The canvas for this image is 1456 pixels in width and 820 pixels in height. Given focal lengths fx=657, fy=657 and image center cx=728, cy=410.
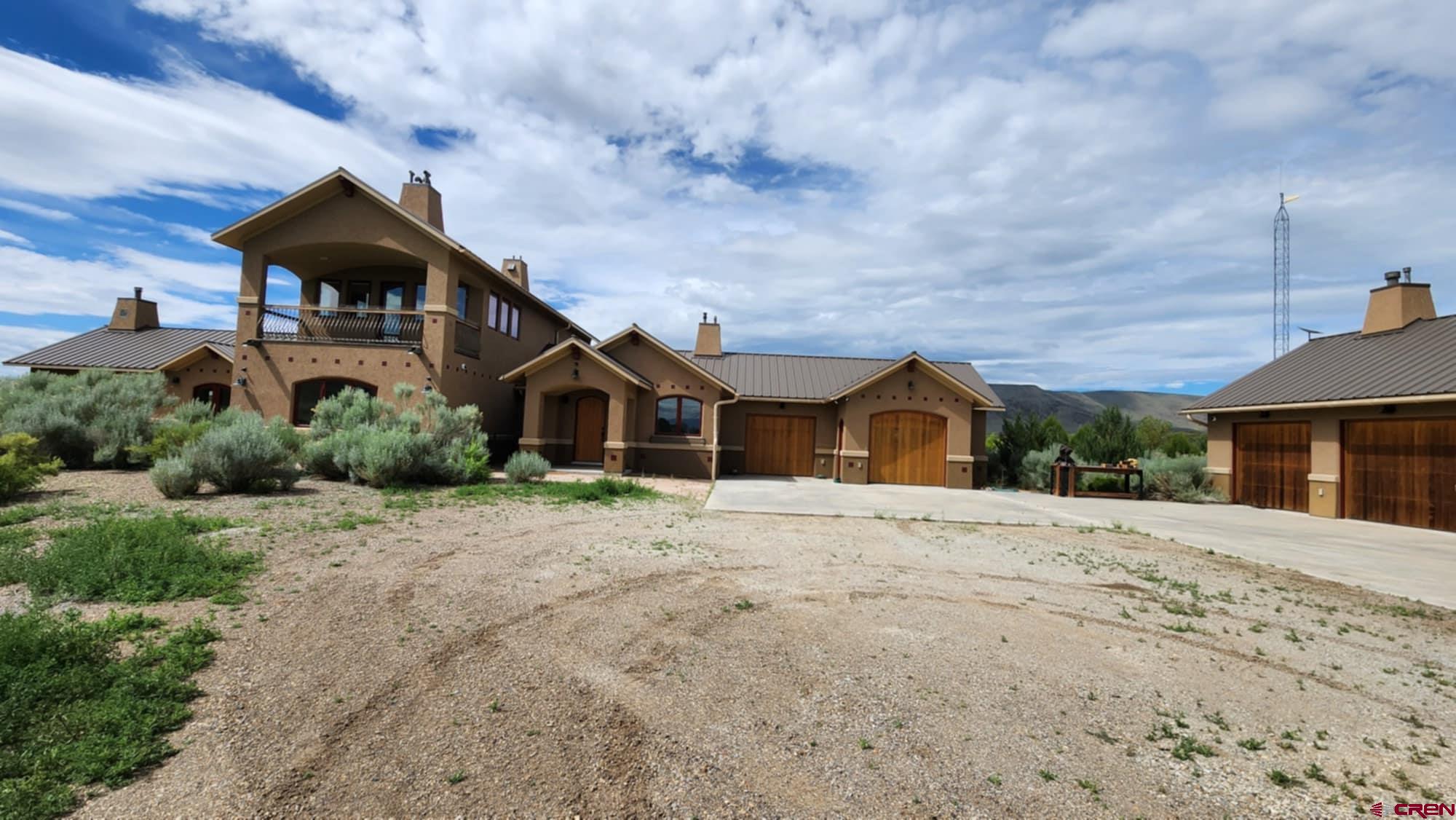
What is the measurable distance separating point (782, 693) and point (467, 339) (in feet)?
56.5

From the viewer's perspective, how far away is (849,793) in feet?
10.2

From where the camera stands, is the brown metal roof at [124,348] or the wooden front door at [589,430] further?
the brown metal roof at [124,348]

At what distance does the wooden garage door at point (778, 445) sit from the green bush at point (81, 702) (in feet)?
59.6

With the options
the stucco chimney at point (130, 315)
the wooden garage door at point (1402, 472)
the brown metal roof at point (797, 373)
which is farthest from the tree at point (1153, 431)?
the stucco chimney at point (130, 315)

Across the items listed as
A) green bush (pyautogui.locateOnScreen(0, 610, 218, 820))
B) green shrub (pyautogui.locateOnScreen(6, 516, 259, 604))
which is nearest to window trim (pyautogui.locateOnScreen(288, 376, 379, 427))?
green shrub (pyautogui.locateOnScreen(6, 516, 259, 604))

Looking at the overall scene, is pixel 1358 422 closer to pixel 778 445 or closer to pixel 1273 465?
pixel 1273 465

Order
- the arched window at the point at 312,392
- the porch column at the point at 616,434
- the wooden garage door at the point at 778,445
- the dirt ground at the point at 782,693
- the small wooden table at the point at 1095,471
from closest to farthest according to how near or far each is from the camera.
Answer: the dirt ground at the point at 782,693, the porch column at the point at 616,434, the arched window at the point at 312,392, the small wooden table at the point at 1095,471, the wooden garage door at the point at 778,445

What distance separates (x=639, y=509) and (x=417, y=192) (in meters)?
14.2

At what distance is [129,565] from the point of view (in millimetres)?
5766

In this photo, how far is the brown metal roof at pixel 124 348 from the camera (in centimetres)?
2283

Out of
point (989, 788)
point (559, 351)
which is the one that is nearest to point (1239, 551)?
point (989, 788)

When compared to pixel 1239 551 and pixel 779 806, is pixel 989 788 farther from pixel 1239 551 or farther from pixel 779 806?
pixel 1239 551

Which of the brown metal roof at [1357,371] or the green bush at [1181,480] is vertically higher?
the brown metal roof at [1357,371]

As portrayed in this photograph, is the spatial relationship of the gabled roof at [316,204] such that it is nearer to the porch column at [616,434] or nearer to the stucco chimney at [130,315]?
the porch column at [616,434]
